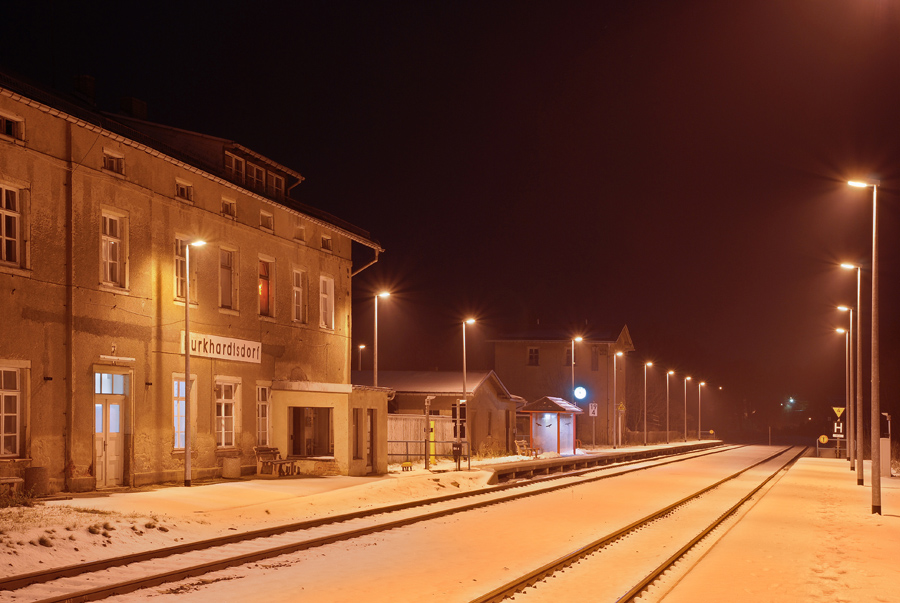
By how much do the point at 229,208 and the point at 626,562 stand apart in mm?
17365

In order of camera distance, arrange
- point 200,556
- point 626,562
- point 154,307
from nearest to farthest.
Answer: point 200,556, point 626,562, point 154,307

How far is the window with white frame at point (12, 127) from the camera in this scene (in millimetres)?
19281

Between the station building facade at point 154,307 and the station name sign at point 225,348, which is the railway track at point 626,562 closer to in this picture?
the station building facade at point 154,307

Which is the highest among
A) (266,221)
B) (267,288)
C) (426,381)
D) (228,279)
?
(266,221)

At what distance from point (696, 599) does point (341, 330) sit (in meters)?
24.4

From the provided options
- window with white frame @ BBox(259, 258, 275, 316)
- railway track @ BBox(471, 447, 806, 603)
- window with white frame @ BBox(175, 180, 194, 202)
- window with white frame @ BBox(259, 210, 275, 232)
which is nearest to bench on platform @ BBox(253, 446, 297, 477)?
window with white frame @ BBox(259, 258, 275, 316)

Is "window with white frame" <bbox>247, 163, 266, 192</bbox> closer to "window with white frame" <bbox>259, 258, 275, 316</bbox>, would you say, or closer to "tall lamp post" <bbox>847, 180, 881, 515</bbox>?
"window with white frame" <bbox>259, 258, 275, 316</bbox>

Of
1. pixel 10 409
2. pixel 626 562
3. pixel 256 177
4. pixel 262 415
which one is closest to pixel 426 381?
pixel 262 415

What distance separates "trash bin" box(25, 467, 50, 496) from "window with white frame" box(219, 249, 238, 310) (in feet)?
29.4

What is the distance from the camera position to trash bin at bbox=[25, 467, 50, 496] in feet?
61.9

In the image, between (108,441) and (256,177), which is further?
(256,177)

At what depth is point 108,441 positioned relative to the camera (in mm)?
21984

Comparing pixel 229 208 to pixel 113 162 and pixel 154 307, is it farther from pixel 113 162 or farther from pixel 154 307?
pixel 113 162

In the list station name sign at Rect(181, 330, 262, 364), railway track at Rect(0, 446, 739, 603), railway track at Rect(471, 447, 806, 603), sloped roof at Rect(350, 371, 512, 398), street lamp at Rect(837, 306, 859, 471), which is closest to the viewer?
railway track at Rect(0, 446, 739, 603)
